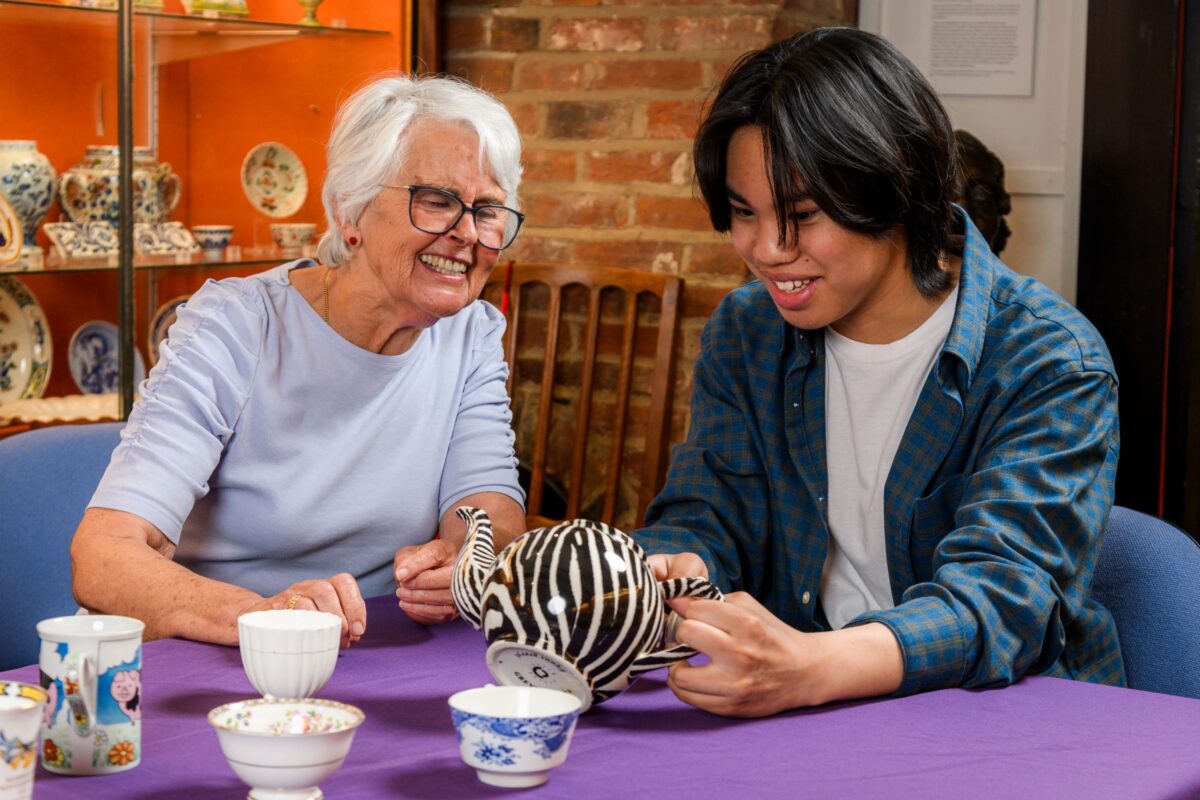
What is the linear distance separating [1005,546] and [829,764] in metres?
0.35

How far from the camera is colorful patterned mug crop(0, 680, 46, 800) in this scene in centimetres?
87

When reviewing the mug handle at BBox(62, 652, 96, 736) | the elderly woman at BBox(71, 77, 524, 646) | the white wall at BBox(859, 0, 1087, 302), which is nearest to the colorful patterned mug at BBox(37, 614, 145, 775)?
the mug handle at BBox(62, 652, 96, 736)

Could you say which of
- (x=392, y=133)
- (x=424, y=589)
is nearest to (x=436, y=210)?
(x=392, y=133)

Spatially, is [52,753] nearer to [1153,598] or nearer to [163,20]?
[1153,598]

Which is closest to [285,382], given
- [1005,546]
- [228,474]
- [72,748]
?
[228,474]

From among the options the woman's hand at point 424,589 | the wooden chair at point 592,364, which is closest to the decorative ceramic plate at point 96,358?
the wooden chair at point 592,364

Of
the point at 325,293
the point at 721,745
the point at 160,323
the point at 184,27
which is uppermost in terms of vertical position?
the point at 184,27

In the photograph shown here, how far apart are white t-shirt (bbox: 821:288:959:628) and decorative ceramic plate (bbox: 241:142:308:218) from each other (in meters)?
1.91

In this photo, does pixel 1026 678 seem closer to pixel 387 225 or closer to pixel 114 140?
pixel 387 225

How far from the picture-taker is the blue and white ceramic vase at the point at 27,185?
2625 millimetres

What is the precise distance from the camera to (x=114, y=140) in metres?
2.84

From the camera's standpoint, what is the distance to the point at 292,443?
5.48 feet

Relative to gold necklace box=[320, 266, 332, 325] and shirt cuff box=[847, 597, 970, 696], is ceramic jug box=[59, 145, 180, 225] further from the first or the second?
shirt cuff box=[847, 597, 970, 696]

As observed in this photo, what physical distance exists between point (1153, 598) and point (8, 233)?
83.6 inches
